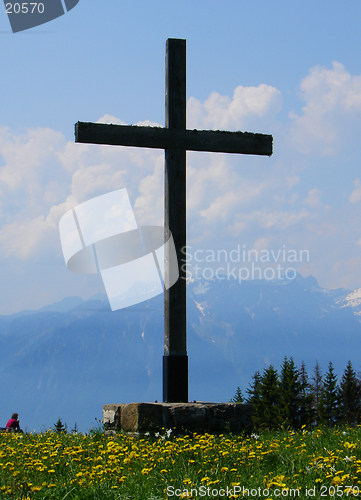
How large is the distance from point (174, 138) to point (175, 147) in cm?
14

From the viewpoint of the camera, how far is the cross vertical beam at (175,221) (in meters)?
7.18

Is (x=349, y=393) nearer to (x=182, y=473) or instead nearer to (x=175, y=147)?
(x=175, y=147)

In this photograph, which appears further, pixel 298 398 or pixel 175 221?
pixel 298 398

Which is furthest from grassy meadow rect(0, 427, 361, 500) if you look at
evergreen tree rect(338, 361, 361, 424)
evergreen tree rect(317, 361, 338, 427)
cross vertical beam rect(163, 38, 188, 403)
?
evergreen tree rect(338, 361, 361, 424)

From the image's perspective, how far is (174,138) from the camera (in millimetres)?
7512

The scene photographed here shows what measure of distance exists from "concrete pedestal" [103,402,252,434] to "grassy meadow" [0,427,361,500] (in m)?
1.05

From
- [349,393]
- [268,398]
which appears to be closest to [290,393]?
[268,398]

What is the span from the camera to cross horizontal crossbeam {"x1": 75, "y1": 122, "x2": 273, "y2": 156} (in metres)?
7.31

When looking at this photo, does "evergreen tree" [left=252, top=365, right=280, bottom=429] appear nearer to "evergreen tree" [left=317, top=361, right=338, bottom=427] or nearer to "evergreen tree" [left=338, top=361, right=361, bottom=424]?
"evergreen tree" [left=317, top=361, right=338, bottom=427]

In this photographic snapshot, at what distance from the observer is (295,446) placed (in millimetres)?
5402

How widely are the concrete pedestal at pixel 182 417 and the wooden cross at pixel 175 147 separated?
0.77 metres

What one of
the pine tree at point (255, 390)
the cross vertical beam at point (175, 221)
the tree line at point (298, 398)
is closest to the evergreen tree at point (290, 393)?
the tree line at point (298, 398)

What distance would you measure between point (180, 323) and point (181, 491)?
4019 millimetres

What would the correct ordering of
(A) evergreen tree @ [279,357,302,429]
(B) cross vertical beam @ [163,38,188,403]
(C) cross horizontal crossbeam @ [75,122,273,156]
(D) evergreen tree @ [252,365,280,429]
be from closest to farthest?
(B) cross vertical beam @ [163,38,188,403], (C) cross horizontal crossbeam @ [75,122,273,156], (A) evergreen tree @ [279,357,302,429], (D) evergreen tree @ [252,365,280,429]
